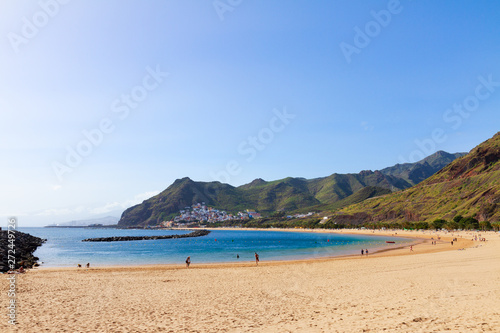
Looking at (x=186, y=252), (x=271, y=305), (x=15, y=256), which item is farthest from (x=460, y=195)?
(x=15, y=256)

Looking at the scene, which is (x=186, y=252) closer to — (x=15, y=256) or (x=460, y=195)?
(x=15, y=256)

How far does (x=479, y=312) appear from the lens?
40.7ft

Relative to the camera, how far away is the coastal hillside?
430ft

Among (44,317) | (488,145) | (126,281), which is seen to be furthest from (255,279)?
(488,145)

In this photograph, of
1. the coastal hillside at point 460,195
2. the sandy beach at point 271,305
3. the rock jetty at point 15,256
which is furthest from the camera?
the coastal hillside at point 460,195

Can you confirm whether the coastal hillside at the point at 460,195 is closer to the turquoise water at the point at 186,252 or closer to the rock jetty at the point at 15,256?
the turquoise water at the point at 186,252

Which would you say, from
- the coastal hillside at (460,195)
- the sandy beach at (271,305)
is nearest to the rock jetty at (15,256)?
the sandy beach at (271,305)

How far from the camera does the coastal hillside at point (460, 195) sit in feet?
430

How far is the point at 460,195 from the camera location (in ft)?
504

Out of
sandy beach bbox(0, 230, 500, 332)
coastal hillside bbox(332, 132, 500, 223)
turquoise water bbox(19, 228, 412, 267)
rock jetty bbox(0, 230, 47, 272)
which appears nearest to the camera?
sandy beach bbox(0, 230, 500, 332)

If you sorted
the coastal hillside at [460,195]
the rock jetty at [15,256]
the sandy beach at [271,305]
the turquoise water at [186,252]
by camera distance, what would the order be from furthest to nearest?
the coastal hillside at [460,195] < the turquoise water at [186,252] < the rock jetty at [15,256] < the sandy beach at [271,305]

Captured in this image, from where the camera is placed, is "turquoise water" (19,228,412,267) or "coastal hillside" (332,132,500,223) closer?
"turquoise water" (19,228,412,267)

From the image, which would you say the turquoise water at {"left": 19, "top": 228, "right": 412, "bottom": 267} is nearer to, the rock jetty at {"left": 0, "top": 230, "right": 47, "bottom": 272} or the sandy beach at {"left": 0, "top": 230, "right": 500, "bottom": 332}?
the rock jetty at {"left": 0, "top": 230, "right": 47, "bottom": 272}

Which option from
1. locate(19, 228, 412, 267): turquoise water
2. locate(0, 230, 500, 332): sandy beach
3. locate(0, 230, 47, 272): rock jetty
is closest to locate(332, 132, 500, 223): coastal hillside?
locate(19, 228, 412, 267): turquoise water
